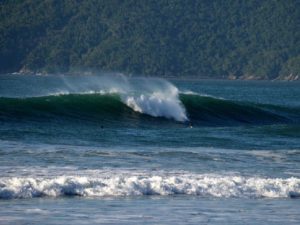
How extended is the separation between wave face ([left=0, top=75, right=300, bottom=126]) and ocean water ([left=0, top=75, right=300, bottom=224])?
12 centimetres

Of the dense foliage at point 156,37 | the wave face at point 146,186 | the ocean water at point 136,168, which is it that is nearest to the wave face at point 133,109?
the ocean water at point 136,168

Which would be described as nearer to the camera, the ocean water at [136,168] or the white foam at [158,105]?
the ocean water at [136,168]

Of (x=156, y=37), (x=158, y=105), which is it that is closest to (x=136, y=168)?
(x=158, y=105)

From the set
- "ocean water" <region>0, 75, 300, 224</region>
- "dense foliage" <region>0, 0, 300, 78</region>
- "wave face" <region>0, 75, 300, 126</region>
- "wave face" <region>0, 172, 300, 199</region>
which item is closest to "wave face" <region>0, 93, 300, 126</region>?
"wave face" <region>0, 75, 300, 126</region>

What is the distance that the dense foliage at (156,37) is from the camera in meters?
172

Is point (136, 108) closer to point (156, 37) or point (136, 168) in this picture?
point (136, 168)

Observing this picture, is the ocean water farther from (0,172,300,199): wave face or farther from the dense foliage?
the dense foliage

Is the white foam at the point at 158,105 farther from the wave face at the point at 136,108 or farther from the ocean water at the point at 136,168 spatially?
the ocean water at the point at 136,168

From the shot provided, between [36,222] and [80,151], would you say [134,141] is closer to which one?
[80,151]

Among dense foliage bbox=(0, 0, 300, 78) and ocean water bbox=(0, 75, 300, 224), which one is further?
dense foliage bbox=(0, 0, 300, 78)

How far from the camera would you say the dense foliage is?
17175 cm

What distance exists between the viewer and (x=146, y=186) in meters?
22.0

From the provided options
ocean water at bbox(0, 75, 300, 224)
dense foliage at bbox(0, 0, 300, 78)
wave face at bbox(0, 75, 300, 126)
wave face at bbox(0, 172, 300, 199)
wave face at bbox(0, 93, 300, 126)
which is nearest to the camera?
ocean water at bbox(0, 75, 300, 224)

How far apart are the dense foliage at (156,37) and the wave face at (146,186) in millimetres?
141593
